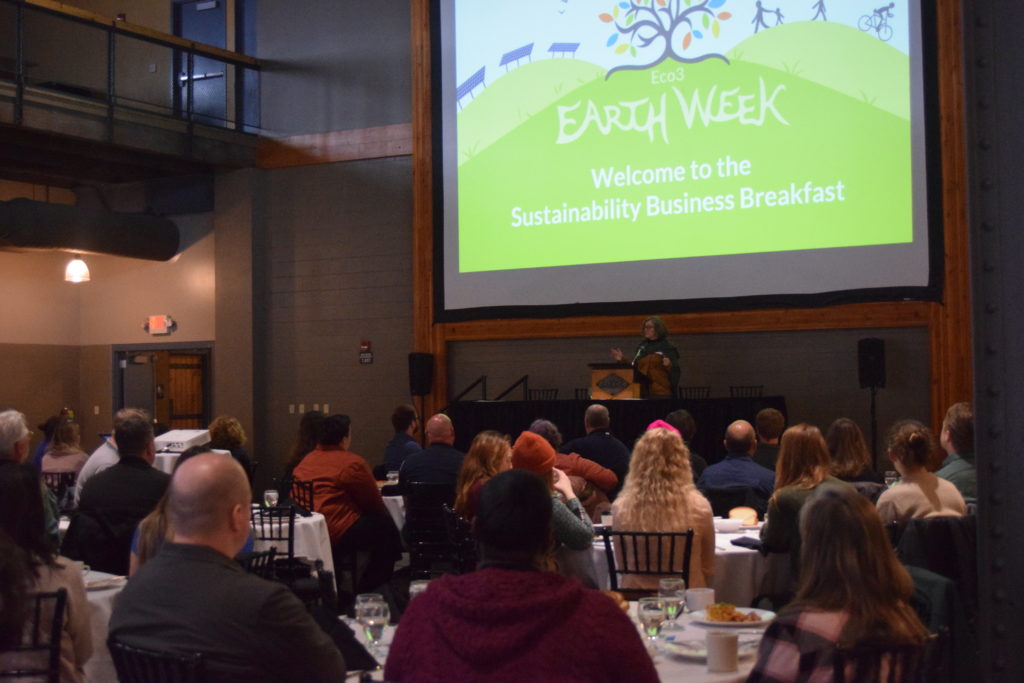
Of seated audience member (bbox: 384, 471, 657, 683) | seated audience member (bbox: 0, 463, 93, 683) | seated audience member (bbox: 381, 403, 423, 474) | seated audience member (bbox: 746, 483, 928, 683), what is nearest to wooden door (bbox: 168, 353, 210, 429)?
seated audience member (bbox: 381, 403, 423, 474)

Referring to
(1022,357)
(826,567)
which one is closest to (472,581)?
(826,567)

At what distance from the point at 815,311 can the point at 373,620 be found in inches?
313

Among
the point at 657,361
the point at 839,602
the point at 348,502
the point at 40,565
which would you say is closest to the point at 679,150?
the point at 657,361

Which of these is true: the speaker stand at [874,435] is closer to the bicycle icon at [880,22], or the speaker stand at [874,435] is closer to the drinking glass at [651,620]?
the bicycle icon at [880,22]

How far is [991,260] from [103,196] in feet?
46.4

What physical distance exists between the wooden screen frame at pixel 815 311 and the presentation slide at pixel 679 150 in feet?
0.65

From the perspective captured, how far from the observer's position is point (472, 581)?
1.99 metres

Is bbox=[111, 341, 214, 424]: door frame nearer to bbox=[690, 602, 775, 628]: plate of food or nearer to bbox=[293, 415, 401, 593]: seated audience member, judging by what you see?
bbox=[293, 415, 401, 593]: seated audience member

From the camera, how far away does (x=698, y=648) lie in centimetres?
282

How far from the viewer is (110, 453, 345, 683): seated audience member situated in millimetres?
2160

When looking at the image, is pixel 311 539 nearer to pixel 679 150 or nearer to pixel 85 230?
pixel 679 150

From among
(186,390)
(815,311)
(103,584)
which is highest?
(815,311)

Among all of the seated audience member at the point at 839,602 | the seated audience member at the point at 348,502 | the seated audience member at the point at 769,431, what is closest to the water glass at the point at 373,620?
the seated audience member at the point at 839,602

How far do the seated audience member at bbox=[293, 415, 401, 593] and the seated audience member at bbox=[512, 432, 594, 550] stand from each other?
5.78ft
